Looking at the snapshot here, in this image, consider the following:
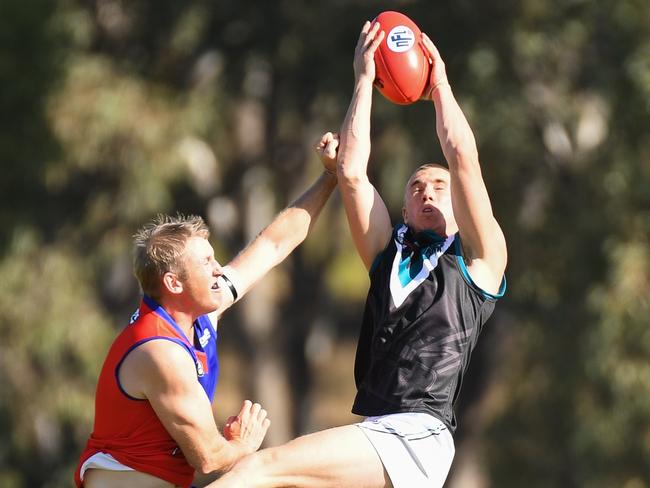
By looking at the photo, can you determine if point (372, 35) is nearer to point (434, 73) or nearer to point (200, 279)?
point (434, 73)

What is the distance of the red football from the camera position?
6312 millimetres

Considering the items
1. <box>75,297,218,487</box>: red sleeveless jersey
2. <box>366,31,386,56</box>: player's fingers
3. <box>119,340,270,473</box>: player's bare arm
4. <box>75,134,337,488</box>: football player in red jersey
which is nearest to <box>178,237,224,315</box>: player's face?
<box>75,134,337,488</box>: football player in red jersey

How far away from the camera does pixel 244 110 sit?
17.3m

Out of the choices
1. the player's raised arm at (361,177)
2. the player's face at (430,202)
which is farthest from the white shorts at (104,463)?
the player's face at (430,202)

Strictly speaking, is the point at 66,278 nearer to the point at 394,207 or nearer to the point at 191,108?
the point at 191,108

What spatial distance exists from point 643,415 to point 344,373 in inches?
561

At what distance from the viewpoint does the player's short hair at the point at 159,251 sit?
18.4 feet

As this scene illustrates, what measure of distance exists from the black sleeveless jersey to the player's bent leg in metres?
0.29

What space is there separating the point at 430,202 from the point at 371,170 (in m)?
11.4

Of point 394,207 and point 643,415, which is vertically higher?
point 394,207

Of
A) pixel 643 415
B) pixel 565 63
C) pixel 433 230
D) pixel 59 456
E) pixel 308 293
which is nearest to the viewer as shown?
pixel 433 230

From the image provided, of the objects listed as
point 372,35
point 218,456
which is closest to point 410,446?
point 218,456

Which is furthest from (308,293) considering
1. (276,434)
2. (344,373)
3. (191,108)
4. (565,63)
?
(344,373)

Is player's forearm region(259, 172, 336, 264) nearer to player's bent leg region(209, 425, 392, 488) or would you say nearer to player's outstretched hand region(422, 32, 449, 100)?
player's outstretched hand region(422, 32, 449, 100)
